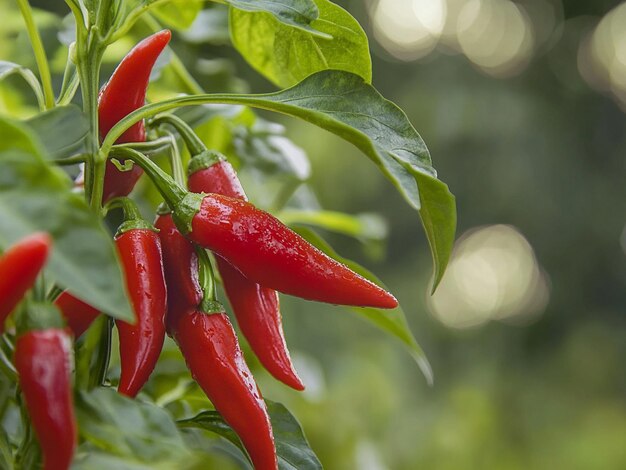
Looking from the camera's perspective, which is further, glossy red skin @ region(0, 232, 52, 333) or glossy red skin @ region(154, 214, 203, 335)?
glossy red skin @ region(154, 214, 203, 335)

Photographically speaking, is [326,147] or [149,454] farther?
[326,147]

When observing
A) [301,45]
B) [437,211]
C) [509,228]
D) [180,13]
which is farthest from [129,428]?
[509,228]

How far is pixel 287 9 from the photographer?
0.55m

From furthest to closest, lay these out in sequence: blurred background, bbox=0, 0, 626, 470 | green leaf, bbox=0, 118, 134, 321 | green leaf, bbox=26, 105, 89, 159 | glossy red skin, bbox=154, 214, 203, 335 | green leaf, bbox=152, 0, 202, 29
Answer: blurred background, bbox=0, 0, 626, 470
green leaf, bbox=152, 0, 202, 29
glossy red skin, bbox=154, 214, 203, 335
green leaf, bbox=26, 105, 89, 159
green leaf, bbox=0, 118, 134, 321

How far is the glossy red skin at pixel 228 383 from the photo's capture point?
1.76 ft

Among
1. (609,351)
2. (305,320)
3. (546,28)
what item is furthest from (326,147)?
(546,28)

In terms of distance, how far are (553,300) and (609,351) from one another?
0.50m

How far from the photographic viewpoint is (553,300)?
4.85 m

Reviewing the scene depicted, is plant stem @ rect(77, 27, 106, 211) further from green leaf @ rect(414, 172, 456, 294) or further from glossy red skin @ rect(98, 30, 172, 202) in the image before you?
green leaf @ rect(414, 172, 456, 294)

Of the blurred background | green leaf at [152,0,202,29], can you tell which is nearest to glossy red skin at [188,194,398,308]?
green leaf at [152,0,202,29]

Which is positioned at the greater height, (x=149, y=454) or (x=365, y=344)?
(x=149, y=454)

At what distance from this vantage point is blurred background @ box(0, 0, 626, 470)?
13.1ft

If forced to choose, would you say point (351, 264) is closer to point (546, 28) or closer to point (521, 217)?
point (521, 217)

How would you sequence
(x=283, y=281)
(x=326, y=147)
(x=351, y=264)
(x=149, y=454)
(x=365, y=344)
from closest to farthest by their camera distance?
(x=149, y=454)
(x=283, y=281)
(x=351, y=264)
(x=326, y=147)
(x=365, y=344)
